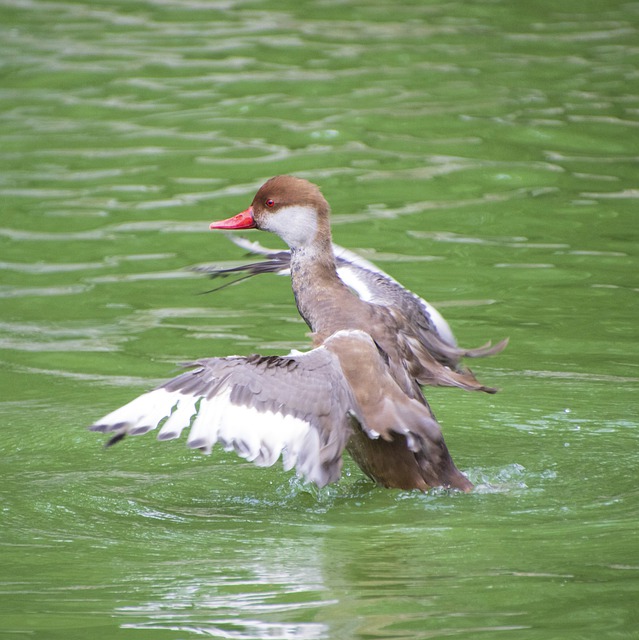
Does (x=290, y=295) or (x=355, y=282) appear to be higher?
(x=355, y=282)

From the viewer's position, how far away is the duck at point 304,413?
17.5 feet

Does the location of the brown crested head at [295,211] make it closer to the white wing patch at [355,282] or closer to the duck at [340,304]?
the duck at [340,304]

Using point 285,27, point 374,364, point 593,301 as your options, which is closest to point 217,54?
point 285,27

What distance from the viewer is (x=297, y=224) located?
6852 mm

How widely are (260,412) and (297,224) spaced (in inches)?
65.9

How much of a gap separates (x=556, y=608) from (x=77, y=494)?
245cm

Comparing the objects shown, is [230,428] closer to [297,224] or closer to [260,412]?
[260,412]

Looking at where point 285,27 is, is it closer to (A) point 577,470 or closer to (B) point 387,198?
(B) point 387,198

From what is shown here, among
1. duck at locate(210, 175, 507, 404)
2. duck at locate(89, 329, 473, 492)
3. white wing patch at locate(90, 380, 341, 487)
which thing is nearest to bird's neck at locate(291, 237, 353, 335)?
duck at locate(210, 175, 507, 404)

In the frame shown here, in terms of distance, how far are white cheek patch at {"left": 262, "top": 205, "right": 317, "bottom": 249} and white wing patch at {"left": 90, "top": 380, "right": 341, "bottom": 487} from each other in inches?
60.8

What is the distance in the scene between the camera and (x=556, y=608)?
4457mm

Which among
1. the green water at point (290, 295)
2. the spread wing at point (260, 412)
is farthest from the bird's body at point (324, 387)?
the green water at point (290, 295)

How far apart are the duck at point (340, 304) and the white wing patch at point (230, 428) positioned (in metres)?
0.76

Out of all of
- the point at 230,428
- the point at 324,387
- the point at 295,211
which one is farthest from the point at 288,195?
the point at 230,428
